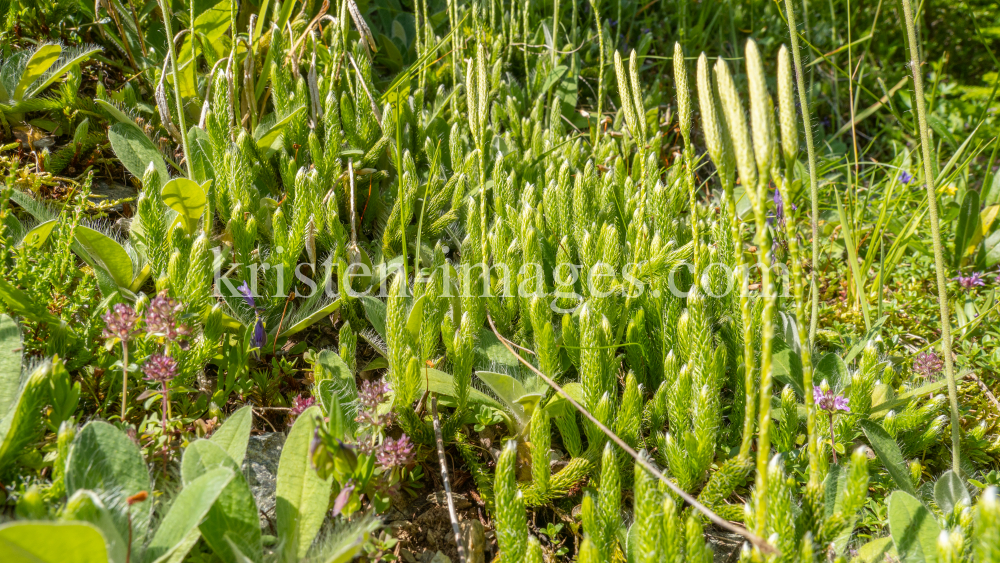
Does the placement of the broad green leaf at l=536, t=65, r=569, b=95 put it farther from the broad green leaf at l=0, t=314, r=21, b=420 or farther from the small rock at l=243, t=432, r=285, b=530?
→ the broad green leaf at l=0, t=314, r=21, b=420

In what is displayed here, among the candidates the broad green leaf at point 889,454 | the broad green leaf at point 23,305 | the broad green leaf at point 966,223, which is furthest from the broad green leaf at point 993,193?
the broad green leaf at point 23,305

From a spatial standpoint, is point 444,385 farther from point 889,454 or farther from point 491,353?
point 889,454

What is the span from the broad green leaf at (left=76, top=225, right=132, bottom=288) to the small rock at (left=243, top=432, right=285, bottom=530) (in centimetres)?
57

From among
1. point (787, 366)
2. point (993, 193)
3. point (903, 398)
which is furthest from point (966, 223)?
point (787, 366)

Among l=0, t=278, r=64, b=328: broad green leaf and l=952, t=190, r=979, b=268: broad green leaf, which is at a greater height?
l=0, t=278, r=64, b=328: broad green leaf

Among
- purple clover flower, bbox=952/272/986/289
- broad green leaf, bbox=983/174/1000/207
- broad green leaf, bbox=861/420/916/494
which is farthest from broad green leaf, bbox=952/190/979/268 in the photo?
broad green leaf, bbox=861/420/916/494

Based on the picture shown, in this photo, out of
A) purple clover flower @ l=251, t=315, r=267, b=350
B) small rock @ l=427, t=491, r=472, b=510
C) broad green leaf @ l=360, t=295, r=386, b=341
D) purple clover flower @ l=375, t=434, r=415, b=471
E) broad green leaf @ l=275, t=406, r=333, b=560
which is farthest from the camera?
broad green leaf @ l=360, t=295, r=386, b=341

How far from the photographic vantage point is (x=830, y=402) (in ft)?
5.24

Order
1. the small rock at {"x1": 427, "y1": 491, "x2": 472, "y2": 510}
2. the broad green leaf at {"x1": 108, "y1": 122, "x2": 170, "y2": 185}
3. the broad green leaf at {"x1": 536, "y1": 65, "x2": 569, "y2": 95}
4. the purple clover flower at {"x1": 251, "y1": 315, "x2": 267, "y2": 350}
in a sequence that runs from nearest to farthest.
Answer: the small rock at {"x1": 427, "y1": 491, "x2": 472, "y2": 510}
the purple clover flower at {"x1": 251, "y1": 315, "x2": 267, "y2": 350}
the broad green leaf at {"x1": 108, "y1": 122, "x2": 170, "y2": 185}
the broad green leaf at {"x1": 536, "y1": 65, "x2": 569, "y2": 95}

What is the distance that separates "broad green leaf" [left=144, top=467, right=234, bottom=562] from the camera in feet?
3.47

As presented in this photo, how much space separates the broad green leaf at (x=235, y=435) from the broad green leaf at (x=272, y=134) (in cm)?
120

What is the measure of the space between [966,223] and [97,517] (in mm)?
3395

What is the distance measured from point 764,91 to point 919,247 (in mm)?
2463

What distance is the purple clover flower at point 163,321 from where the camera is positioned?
4.31 feet
